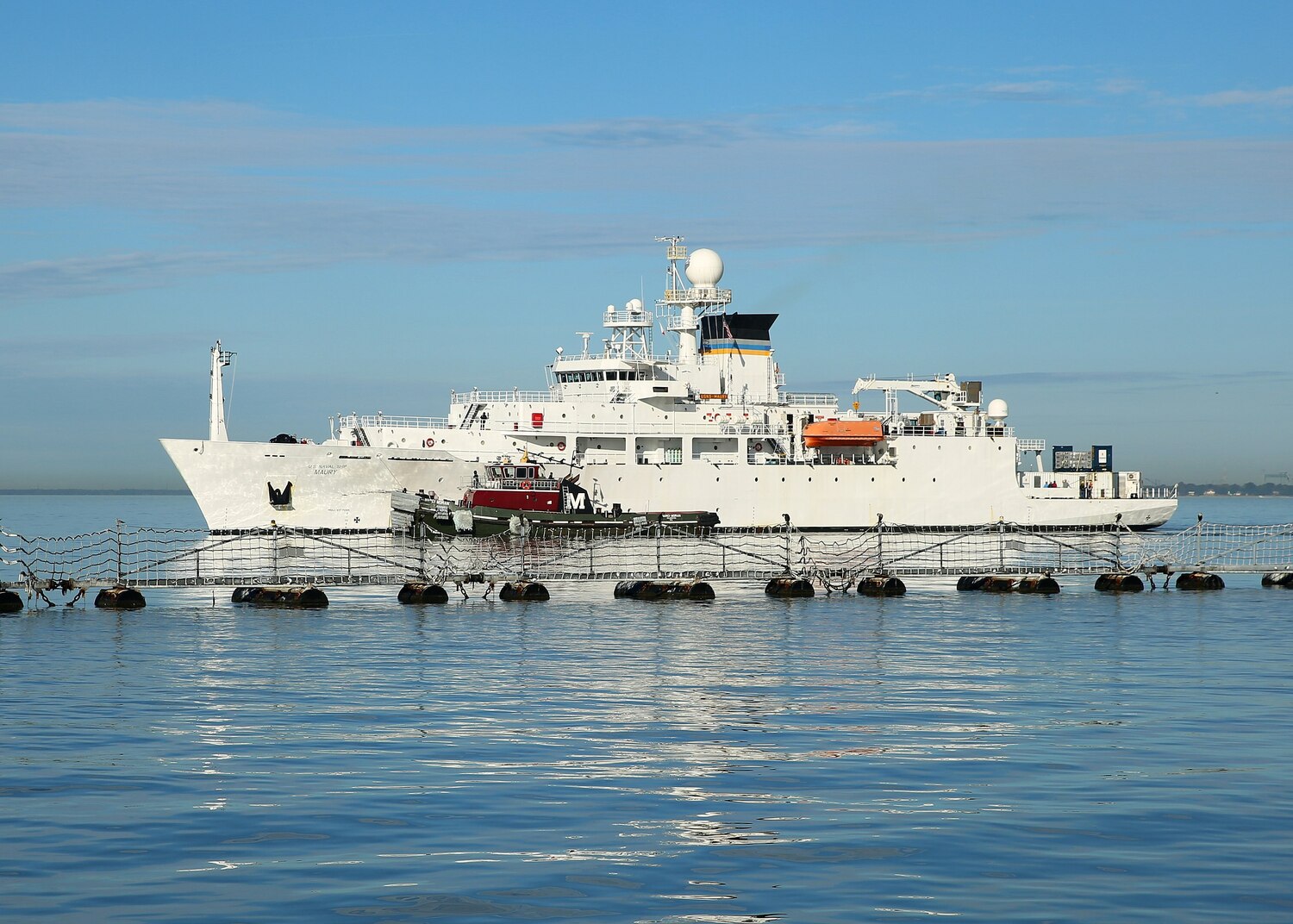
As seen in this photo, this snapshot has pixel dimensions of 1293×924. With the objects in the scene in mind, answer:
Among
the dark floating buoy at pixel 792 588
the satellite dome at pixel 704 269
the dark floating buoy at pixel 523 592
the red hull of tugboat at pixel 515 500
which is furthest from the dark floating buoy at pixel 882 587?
the satellite dome at pixel 704 269

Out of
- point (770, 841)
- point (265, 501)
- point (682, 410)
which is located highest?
point (682, 410)

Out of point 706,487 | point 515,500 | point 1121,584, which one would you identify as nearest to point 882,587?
point 1121,584

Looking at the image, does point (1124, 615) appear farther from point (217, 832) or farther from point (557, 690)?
point (217, 832)

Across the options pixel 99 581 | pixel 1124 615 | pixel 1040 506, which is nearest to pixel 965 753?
pixel 1124 615

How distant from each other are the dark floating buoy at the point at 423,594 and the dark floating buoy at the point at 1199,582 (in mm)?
22864

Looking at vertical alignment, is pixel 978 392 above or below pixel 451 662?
above

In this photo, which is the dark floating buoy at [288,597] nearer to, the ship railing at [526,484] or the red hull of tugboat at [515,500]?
the red hull of tugboat at [515,500]

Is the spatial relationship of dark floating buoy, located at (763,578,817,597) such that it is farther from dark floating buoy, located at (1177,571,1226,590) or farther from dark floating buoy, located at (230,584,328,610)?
dark floating buoy, located at (230,584,328,610)

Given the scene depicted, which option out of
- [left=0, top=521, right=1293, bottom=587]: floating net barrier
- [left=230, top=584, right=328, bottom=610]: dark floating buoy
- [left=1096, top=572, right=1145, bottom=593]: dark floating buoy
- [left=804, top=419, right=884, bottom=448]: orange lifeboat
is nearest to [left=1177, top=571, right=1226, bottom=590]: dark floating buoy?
[left=0, top=521, right=1293, bottom=587]: floating net barrier

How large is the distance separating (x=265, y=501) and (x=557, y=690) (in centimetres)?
4179

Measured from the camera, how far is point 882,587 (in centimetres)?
4081

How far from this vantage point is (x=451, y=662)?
25516mm

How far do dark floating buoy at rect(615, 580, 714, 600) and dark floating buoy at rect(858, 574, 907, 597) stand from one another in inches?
189

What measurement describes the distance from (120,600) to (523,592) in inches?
412
